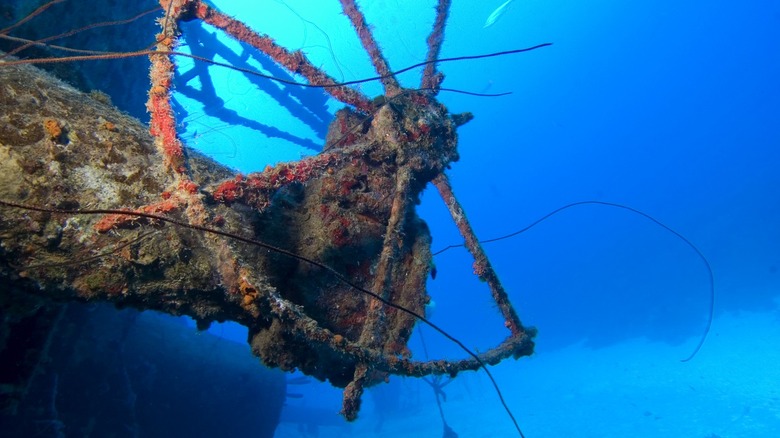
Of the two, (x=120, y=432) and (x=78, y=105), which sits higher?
(x=78, y=105)

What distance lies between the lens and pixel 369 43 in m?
4.66

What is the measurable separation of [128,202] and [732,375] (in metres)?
29.0

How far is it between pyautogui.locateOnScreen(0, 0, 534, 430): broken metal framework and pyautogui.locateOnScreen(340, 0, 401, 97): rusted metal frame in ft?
0.07

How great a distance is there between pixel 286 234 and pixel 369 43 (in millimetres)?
3003

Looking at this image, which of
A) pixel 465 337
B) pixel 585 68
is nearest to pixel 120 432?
pixel 465 337

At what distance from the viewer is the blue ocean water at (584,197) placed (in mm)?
12945

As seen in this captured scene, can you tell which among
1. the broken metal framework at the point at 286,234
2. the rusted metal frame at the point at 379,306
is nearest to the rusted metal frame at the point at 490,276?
the broken metal framework at the point at 286,234

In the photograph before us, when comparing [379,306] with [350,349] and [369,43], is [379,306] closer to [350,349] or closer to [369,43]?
[350,349]

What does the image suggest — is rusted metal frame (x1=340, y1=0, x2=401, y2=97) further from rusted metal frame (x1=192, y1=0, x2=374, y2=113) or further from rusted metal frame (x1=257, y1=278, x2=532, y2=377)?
rusted metal frame (x1=257, y1=278, x2=532, y2=377)

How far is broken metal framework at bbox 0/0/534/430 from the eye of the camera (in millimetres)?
2129

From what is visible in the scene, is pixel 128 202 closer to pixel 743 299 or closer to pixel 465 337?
pixel 743 299

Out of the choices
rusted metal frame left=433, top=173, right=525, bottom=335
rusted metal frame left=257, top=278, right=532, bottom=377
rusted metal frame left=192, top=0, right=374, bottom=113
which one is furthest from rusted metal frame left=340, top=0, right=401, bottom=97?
rusted metal frame left=257, top=278, right=532, bottom=377

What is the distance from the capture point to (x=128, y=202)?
2266 mm

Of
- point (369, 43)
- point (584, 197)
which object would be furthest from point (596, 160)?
point (369, 43)
